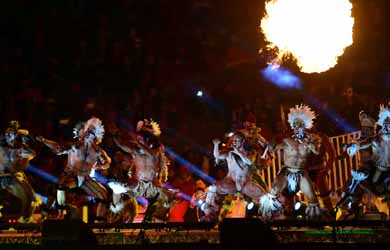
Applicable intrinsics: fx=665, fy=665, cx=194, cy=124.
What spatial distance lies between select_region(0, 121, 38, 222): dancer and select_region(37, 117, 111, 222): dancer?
42cm

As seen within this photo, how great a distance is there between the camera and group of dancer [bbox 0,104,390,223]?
10.9 meters

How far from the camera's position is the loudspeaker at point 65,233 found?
855 cm

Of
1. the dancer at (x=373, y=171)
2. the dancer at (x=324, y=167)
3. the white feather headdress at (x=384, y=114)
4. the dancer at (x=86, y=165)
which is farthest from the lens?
the dancer at (x=86, y=165)

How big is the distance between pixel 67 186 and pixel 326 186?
4.42m

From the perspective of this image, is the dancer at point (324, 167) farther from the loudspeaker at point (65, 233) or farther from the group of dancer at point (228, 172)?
the loudspeaker at point (65, 233)

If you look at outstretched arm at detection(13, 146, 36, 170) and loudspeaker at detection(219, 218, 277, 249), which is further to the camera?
outstretched arm at detection(13, 146, 36, 170)

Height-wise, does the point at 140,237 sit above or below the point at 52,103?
below

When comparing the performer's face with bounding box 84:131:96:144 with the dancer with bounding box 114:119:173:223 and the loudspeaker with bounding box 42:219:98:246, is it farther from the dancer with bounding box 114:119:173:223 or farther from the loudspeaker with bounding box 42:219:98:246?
the loudspeaker with bounding box 42:219:98:246

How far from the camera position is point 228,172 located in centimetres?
1166

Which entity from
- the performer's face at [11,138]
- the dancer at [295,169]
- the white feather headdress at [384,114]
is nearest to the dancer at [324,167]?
the dancer at [295,169]

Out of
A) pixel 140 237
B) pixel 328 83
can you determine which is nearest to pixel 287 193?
pixel 140 237

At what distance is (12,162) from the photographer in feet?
38.5

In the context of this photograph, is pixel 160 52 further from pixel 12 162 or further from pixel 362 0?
pixel 12 162

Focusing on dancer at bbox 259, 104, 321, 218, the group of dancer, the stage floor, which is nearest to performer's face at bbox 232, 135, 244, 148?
the group of dancer
